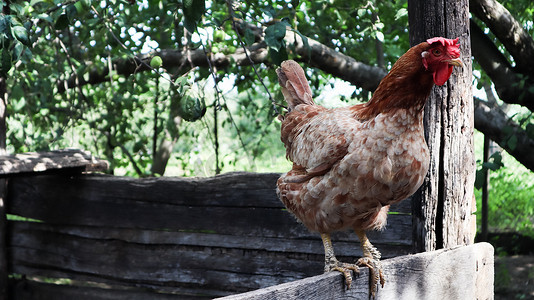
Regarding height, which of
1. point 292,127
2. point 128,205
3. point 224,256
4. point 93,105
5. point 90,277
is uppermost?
point 93,105

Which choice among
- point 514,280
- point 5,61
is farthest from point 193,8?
point 514,280

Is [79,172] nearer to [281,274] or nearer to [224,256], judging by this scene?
[224,256]

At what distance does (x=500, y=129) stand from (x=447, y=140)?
1.54 meters

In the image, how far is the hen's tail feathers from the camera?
2266 millimetres

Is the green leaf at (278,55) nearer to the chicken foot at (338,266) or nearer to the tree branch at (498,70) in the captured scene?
the chicken foot at (338,266)

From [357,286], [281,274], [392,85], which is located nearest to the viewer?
[392,85]

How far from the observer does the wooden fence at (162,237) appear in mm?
3096

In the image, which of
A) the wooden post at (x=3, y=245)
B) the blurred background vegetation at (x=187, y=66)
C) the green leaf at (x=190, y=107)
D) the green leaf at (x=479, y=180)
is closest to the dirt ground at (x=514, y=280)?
the blurred background vegetation at (x=187, y=66)

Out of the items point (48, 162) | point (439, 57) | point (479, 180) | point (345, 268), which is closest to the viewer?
point (439, 57)

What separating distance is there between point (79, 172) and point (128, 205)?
46 centimetres

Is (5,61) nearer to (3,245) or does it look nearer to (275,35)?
→ (275,35)

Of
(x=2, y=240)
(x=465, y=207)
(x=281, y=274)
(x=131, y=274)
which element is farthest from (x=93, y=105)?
(x=465, y=207)

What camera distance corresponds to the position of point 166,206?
3.42 m

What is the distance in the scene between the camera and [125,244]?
355 centimetres
